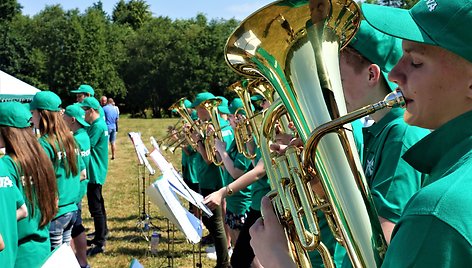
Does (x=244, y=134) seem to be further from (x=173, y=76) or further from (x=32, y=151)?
(x=173, y=76)

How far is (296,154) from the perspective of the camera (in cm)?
174

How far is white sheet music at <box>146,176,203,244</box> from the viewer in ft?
11.0

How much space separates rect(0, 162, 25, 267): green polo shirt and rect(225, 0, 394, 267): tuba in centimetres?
172

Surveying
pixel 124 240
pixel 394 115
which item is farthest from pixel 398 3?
pixel 394 115

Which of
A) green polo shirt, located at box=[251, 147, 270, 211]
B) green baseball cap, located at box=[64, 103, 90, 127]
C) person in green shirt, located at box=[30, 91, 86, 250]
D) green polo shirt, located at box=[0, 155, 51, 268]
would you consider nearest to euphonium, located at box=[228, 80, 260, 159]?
green polo shirt, located at box=[251, 147, 270, 211]

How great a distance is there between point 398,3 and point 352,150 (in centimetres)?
5367

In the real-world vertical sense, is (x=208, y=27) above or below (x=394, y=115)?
above

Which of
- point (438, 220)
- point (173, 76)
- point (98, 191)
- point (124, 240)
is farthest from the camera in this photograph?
point (173, 76)

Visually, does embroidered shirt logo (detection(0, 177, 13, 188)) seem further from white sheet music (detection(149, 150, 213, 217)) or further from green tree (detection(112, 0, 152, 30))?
green tree (detection(112, 0, 152, 30))

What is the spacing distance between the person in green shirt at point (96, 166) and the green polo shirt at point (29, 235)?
2.96m

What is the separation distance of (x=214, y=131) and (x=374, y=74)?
378 cm

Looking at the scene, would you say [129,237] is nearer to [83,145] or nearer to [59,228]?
[83,145]

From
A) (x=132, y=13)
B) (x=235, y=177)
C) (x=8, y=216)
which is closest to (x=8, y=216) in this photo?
(x=8, y=216)

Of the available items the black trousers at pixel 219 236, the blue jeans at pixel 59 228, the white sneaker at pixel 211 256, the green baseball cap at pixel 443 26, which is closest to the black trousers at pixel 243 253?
the black trousers at pixel 219 236
